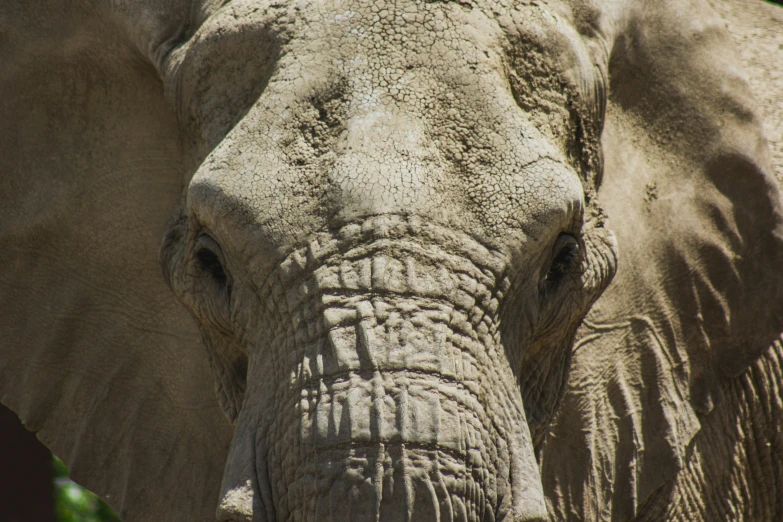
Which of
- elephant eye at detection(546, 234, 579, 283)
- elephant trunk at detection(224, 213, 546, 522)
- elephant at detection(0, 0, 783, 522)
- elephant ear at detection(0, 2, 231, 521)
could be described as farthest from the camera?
elephant ear at detection(0, 2, 231, 521)

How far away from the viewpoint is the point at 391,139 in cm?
225

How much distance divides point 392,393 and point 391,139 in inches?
17.8

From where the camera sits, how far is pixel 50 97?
3014 millimetres

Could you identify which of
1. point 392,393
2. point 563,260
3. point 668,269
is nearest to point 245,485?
point 392,393

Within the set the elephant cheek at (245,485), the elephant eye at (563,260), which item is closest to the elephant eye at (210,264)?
the elephant cheek at (245,485)

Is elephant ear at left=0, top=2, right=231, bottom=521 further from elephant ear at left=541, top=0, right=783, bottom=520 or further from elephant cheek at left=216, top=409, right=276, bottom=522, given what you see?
elephant ear at left=541, top=0, right=783, bottom=520

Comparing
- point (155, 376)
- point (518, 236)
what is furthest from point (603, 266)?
point (155, 376)

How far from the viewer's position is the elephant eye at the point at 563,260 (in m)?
2.48

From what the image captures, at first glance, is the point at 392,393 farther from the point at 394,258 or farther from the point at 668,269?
the point at 668,269

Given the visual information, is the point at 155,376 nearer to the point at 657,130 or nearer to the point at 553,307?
the point at 553,307

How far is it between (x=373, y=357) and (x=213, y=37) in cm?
79

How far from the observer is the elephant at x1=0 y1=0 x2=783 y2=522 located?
2180 mm

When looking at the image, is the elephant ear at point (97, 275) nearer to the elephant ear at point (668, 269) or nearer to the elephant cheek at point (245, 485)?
the elephant cheek at point (245, 485)

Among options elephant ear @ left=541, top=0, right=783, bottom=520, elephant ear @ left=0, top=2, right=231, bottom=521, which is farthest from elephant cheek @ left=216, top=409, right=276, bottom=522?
elephant ear @ left=541, top=0, right=783, bottom=520
